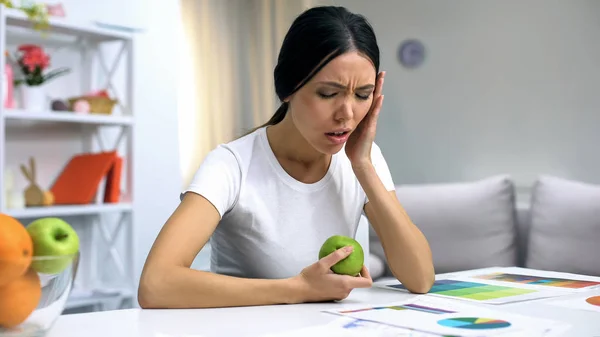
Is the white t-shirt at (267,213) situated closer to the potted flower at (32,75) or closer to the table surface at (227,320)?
the table surface at (227,320)

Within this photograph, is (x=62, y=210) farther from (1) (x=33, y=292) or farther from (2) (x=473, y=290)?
(1) (x=33, y=292)

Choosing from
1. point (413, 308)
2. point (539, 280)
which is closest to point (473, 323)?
point (413, 308)

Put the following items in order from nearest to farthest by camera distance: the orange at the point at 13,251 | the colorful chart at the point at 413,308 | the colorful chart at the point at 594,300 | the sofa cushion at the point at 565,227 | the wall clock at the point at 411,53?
the orange at the point at 13,251
the colorful chart at the point at 413,308
the colorful chart at the point at 594,300
the sofa cushion at the point at 565,227
the wall clock at the point at 411,53

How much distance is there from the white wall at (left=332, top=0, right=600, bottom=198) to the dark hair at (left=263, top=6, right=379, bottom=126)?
1.97 metres

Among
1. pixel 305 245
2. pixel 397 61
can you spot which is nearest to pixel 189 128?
pixel 397 61

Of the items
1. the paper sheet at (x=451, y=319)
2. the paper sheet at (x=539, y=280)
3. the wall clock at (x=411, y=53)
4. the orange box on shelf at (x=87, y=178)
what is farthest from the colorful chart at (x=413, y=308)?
the wall clock at (x=411, y=53)

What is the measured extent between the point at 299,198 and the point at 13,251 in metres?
0.91

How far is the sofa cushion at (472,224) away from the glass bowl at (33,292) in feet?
8.09

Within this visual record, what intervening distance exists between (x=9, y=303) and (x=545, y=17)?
3.01 metres

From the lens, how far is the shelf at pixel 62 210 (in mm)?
2891

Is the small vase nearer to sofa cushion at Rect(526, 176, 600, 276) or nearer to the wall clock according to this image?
the wall clock

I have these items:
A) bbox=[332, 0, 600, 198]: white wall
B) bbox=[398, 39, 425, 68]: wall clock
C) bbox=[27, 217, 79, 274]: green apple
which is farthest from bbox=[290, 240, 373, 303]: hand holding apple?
bbox=[398, 39, 425, 68]: wall clock

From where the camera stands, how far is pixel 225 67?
4.14m

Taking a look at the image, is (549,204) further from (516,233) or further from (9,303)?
A: (9,303)
